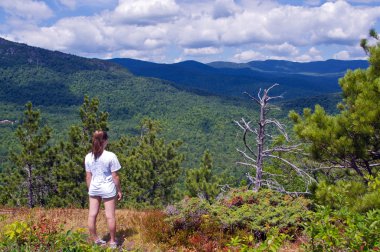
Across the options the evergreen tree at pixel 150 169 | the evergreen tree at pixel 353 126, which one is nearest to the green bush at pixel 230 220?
the evergreen tree at pixel 353 126

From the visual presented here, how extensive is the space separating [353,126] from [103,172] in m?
4.80

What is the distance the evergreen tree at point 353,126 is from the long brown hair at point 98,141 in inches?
159

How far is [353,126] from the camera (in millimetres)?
7094

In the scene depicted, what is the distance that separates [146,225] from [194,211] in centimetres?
92

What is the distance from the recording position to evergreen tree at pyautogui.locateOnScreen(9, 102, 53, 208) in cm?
1945

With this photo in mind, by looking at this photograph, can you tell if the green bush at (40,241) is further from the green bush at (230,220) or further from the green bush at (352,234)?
the green bush at (352,234)

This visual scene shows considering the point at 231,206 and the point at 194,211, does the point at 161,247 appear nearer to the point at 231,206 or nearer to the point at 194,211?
the point at 194,211

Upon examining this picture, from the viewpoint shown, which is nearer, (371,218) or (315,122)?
(371,218)

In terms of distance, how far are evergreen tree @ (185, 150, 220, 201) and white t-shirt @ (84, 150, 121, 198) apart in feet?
52.7

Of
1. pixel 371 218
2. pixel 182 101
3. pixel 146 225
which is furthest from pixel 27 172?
pixel 182 101

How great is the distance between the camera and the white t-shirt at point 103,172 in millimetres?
5406

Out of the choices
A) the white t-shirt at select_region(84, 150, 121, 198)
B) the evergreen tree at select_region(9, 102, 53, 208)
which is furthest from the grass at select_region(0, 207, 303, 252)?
the evergreen tree at select_region(9, 102, 53, 208)

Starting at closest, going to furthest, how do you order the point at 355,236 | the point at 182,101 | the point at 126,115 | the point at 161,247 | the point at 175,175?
1. the point at 355,236
2. the point at 161,247
3. the point at 175,175
4. the point at 126,115
5. the point at 182,101

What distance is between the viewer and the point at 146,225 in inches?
255
